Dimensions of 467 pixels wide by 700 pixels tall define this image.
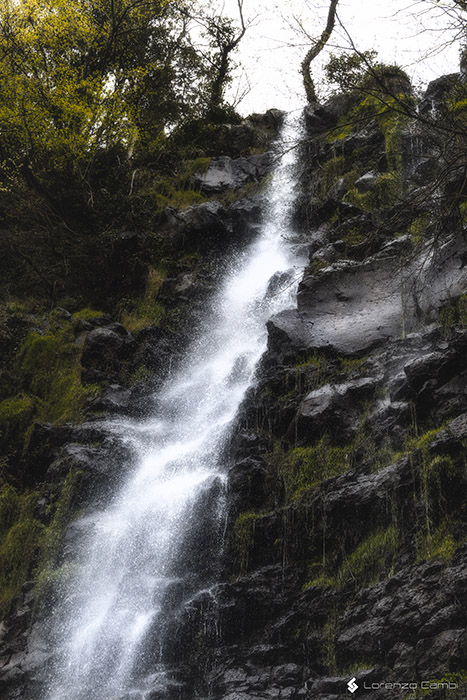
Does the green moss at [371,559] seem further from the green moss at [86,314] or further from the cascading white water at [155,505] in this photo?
the green moss at [86,314]

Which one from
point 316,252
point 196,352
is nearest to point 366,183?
point 316,252

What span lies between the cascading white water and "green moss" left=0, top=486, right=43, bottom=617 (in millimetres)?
938

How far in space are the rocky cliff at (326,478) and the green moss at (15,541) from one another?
3cm

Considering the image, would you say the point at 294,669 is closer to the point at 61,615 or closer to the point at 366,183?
the point at 61,615

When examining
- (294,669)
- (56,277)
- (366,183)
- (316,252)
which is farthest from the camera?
(56,277)

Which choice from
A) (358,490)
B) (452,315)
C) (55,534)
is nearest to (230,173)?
(452,315)

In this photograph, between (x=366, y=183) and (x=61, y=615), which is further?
(x=366, y=183)

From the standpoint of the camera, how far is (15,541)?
870 cm

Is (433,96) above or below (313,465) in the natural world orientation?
above

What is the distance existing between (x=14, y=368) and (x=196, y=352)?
350 centimetres

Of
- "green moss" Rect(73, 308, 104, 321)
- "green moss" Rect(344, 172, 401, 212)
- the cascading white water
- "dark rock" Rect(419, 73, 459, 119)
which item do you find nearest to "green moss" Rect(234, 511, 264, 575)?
the cascading white water

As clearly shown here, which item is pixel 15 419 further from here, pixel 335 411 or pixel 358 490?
pixel 358 490

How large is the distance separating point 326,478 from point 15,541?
460 cm

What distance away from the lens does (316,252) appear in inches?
455
